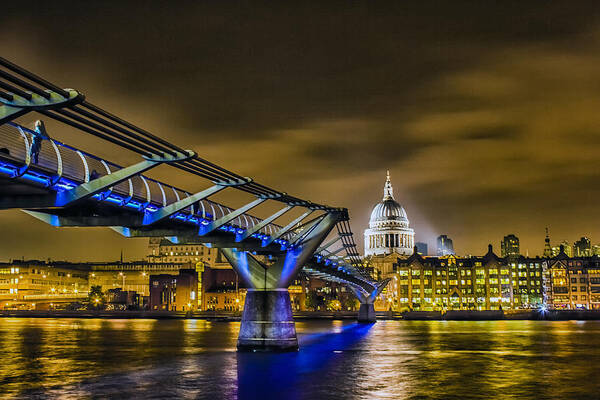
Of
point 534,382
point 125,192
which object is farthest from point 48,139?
Answer: point 534,382

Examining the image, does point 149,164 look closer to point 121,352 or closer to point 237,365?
point 237,365

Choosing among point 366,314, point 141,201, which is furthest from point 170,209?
point 366,314

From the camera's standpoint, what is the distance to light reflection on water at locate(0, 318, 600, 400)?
3712 cm

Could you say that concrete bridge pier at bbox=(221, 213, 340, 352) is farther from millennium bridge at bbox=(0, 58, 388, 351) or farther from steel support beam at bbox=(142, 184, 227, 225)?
steel support beam at bbox=(142, 184, 227, 225)

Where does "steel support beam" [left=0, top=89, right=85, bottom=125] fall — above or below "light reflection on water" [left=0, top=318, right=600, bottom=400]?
above

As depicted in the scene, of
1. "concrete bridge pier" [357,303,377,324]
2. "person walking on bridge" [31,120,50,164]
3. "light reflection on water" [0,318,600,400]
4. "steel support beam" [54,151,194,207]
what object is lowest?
"light reflection on water" [0,318,600,400]

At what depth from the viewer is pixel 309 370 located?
151 feet

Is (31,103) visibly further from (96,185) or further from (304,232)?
(304,232)

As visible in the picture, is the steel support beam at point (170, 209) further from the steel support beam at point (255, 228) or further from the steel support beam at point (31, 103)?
the steel support beam at point (31, 103)

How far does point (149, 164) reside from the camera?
101 feet

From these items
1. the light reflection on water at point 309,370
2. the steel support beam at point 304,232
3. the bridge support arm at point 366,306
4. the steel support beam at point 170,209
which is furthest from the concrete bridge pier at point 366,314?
the steel support beam at point 170,209

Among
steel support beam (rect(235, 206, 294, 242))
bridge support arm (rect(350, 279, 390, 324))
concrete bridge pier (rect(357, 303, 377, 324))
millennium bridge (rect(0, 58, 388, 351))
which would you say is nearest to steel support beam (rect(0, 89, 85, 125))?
millennium bridge (rect(0, 58, 388, 351))

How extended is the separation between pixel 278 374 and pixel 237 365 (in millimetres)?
6201

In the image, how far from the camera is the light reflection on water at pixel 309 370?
3712cm
